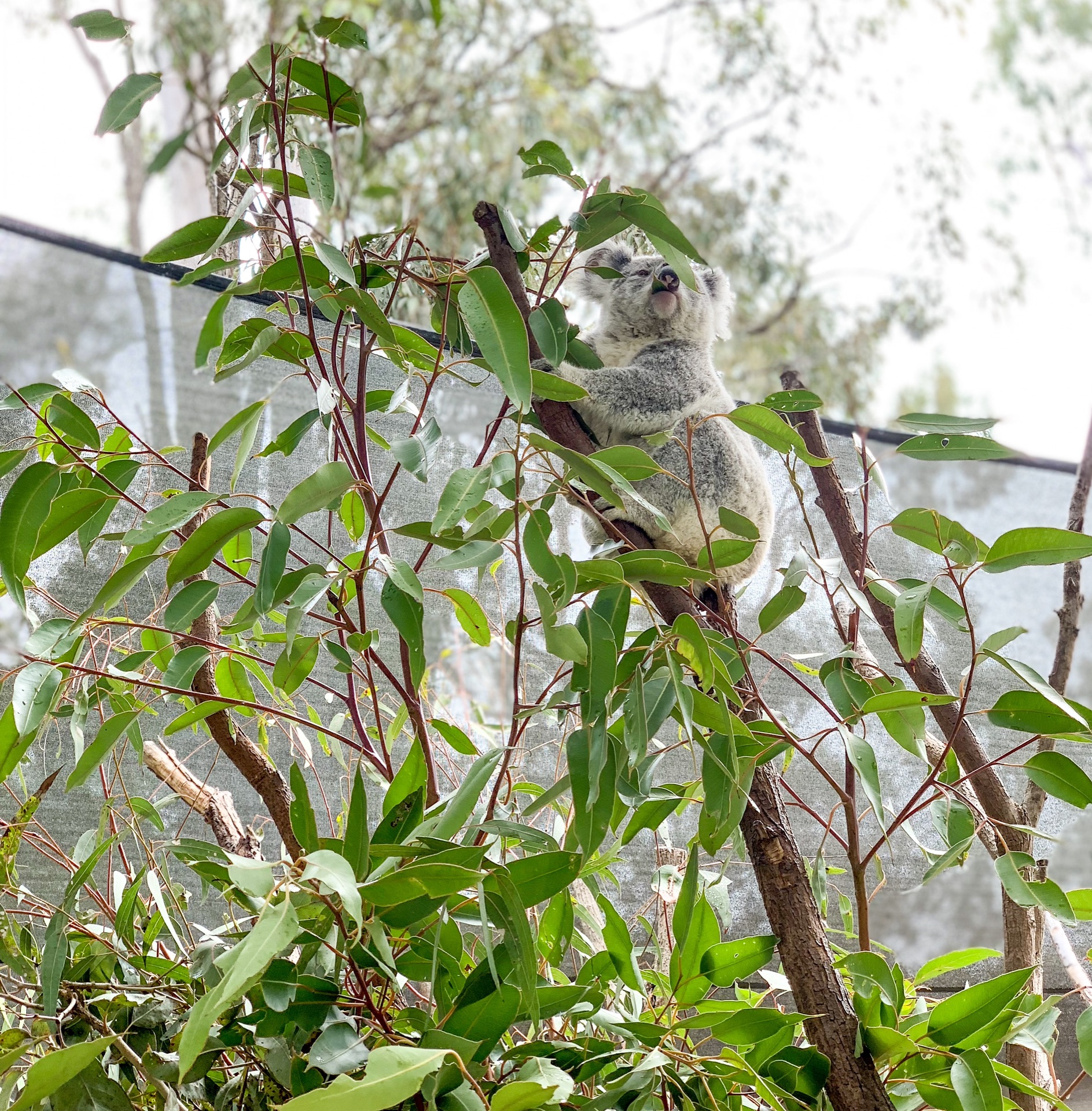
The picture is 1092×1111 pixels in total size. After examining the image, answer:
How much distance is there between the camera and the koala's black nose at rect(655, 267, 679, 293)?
1797 mm

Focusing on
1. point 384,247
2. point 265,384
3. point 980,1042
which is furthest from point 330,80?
point 265,384

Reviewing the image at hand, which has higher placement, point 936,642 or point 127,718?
point 127,718

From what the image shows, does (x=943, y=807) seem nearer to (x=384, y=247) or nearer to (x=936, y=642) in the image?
(x=384, y=247)

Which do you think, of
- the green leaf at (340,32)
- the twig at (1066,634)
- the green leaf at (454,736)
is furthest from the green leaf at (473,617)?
the twig at (1066,634)

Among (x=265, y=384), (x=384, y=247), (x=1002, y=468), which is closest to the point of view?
(x=384, y=247)

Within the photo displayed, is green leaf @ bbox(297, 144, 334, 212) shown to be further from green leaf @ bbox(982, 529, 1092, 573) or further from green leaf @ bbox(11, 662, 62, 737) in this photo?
green leaf @ bbox(982, 529, 1092, 573)

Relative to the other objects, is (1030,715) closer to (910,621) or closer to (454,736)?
(910,621)

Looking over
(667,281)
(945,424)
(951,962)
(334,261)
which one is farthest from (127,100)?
(667,281)

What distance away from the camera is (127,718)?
77 cm

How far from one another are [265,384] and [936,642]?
1.17m

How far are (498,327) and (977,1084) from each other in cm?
57

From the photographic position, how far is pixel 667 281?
1.80 metres

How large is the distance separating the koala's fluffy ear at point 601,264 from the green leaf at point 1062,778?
4.16 feet

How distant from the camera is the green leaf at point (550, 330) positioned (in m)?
0.80
